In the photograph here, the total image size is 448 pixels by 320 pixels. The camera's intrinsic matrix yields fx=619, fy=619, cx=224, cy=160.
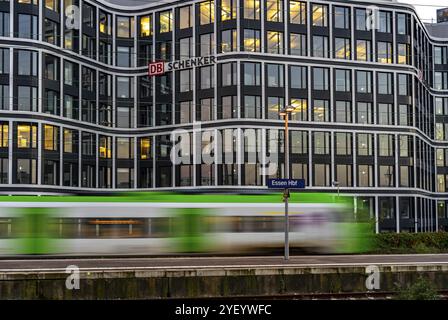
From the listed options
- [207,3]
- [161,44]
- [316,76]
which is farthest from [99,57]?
[316,76]

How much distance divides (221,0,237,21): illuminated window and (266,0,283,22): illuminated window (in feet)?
13.0

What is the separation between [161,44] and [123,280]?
181ft

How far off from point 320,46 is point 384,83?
9.20 meters

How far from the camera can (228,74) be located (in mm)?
67938

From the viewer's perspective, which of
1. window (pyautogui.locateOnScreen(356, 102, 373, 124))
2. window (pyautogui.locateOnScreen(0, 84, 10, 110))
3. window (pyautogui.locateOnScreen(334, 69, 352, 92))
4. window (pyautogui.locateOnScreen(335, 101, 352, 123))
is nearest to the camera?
window (pyautogui.locateOnScreen(0, 84, 10, 110))

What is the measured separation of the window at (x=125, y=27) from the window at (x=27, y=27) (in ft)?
48.2

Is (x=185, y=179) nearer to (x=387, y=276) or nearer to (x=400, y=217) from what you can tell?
(x=400, y=217)

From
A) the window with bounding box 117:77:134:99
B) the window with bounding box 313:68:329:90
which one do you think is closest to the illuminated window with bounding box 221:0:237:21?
the window with bounding box 313:68:329:90

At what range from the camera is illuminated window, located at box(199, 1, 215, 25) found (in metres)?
69.3

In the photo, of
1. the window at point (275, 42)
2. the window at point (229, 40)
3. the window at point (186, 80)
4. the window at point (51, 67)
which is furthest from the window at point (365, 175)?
the window at point (51, 67)

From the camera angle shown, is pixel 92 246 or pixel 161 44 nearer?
pixel 92 246

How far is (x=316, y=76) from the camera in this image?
7138 cm

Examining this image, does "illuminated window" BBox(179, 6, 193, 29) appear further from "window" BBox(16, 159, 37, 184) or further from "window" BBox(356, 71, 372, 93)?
A: "window" BBox(16, 159, 37, 184)

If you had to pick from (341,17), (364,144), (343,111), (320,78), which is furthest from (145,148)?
(341,17)
